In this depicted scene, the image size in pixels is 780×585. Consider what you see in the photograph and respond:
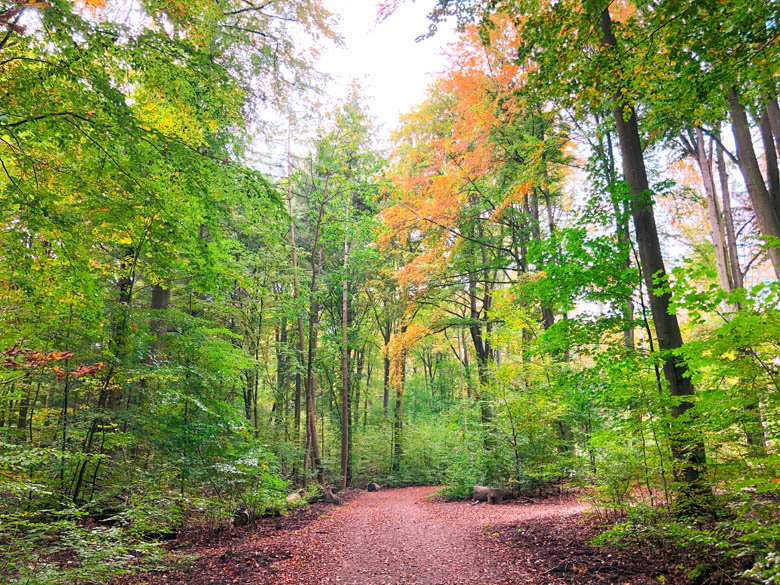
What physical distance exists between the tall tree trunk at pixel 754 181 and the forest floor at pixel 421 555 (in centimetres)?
534

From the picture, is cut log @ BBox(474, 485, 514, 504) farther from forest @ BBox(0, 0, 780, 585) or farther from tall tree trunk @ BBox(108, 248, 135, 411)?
tall tree trunk @ BBox(108, 248, 135, 411)

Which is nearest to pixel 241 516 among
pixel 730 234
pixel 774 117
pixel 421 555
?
pixel 421 555

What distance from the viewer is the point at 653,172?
10125 millimetres

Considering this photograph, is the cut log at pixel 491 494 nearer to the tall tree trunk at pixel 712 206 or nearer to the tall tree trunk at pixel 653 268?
the tall tree trunk at pixel 653 268

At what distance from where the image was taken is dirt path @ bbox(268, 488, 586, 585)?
4801 millimetres

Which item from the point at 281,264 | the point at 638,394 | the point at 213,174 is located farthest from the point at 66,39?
the point at 281,264

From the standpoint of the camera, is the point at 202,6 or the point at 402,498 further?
the point at 402,498

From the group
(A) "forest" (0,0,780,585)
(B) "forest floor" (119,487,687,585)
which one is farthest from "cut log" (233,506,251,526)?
(B) "forest floor" (119,487,687,585)

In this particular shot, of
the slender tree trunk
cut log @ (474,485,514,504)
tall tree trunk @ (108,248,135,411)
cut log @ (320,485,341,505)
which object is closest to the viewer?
tall tree trunk @ (108,248,135,411)

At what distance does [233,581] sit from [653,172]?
485 inches

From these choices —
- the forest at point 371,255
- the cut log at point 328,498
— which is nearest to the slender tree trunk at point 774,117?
the forest at point 371,255

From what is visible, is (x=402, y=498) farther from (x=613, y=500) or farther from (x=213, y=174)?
(x=213, y=174)

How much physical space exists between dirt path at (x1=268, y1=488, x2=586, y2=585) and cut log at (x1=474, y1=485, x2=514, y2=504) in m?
0.36

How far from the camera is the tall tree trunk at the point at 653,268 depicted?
4156 mm
